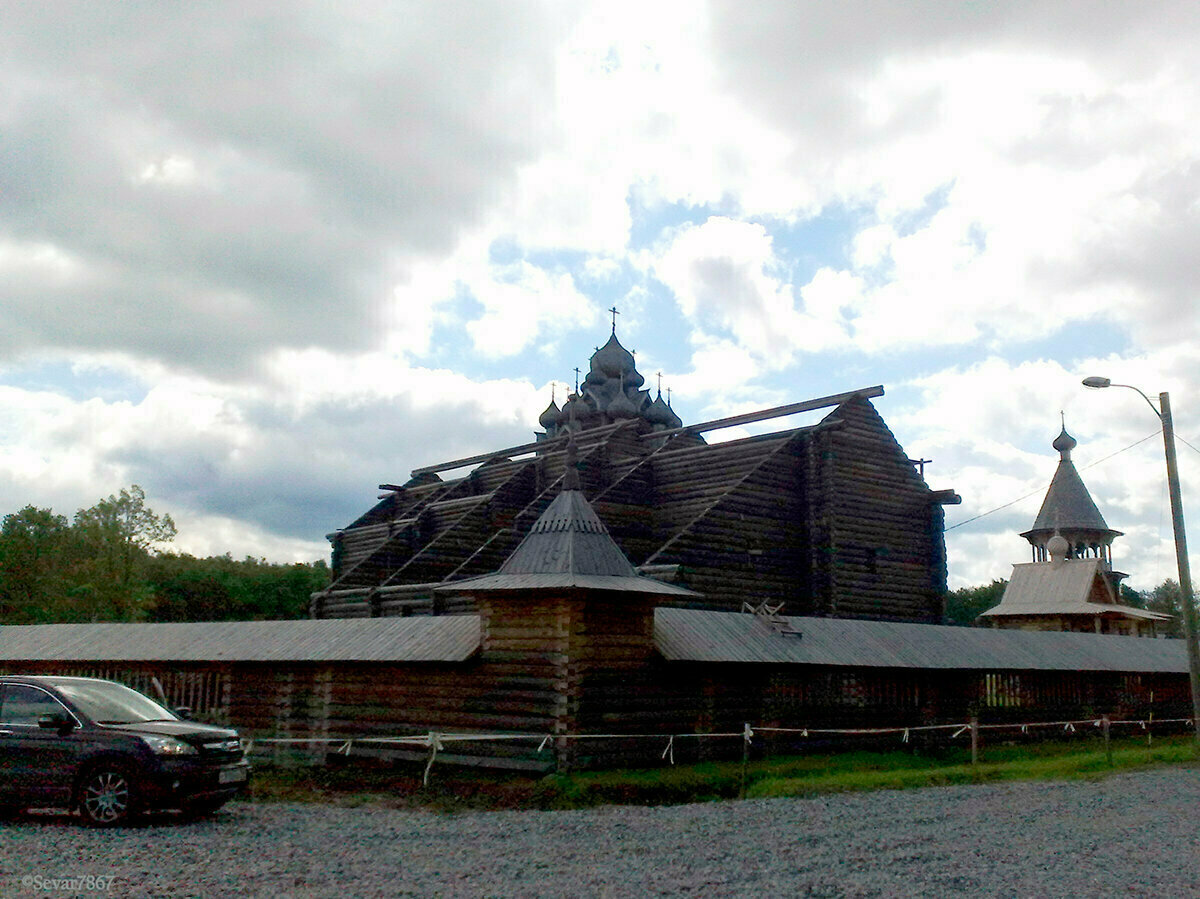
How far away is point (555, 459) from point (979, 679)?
A: 16406mm

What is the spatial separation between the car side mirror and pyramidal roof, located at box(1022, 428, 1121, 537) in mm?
46209

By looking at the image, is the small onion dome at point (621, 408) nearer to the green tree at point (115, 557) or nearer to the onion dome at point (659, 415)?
the onion dome at point (659, 415)

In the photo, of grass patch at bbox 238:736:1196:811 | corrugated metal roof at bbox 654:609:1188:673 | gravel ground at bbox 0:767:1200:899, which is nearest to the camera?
gravel ground at bbox 0:767:1200:899

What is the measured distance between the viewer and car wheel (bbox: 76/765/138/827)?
1058cm

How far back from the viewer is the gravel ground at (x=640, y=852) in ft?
27.1

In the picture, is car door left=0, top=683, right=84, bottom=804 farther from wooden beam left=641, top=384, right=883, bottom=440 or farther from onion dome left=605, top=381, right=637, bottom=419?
onion dome left=605, top=381, right=637, bottom=419

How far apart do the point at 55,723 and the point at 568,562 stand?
7782mm

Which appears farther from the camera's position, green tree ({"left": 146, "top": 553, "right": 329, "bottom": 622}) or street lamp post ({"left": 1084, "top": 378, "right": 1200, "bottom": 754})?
green tree ({"left": 146, "top": 553, "right": 329, "bottom": 622})

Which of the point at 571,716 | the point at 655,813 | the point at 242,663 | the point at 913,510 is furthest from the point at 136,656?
the point at 913,510

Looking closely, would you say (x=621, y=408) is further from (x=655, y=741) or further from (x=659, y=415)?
(x=655, y=741)

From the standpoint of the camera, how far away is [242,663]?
64.8 ft

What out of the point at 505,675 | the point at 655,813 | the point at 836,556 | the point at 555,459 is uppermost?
the point at 555,459

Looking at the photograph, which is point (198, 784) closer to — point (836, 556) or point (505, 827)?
point (505, 827)

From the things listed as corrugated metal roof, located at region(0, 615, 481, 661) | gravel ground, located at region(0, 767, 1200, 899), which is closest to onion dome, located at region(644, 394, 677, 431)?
corrugated metal roof, located at region(0, 615, 481, 661)
